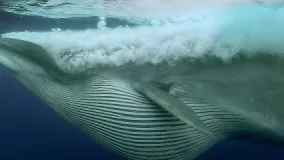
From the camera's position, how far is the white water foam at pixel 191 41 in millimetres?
5891

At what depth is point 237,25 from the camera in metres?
5.98

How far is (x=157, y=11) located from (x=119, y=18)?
1326 millimetres

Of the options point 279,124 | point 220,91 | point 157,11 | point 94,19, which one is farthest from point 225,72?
point 94,19

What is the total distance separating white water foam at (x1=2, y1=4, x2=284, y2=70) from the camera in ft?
19.3

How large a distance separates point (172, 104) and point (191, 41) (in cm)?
175

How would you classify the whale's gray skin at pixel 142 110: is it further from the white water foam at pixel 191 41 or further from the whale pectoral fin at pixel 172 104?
the white water foam at pixel 191 41

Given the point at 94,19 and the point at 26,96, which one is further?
the point at 26,96

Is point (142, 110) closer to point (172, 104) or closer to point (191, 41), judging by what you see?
point (172, 104)

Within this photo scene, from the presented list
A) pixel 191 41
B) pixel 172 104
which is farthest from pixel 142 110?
pixel 191 41

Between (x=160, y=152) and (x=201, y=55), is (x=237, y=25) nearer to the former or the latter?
(x=201, y=55)

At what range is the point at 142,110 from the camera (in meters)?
5.50

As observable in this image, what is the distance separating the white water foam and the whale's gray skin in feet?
1.45

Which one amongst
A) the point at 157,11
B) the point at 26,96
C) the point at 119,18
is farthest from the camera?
the point at 26,96

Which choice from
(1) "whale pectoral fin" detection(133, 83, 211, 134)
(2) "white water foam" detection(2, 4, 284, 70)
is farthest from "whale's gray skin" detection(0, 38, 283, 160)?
(2) "white water foam" detection(2, 4, 284, 70)
